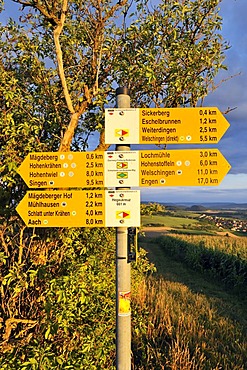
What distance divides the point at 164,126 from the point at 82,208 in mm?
1258

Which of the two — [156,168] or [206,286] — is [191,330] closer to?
[156,168]

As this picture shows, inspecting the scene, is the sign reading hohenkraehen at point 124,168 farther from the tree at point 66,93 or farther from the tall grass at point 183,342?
the tall grass at point 183,342

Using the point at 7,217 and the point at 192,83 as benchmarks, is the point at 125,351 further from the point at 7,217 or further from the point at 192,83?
the point at 192,83

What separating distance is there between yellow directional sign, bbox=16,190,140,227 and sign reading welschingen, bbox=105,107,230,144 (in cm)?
61

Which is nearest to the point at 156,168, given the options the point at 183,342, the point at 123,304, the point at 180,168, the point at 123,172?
the point at 180,168

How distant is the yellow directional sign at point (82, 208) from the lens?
3.42 m

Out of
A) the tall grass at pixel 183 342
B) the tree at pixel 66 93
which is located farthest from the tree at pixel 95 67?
the tall grass at pixel 183 342

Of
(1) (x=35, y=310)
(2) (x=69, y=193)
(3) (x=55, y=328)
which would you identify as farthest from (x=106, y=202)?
(1) (x=35, y=310)

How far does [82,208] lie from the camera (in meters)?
3.53

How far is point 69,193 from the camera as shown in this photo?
355 cm

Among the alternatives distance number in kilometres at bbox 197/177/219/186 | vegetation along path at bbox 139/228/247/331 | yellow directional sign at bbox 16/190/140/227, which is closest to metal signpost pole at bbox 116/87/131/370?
yellow directional sign at bbox 16/190/140/227

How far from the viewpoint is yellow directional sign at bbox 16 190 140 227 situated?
3.42m

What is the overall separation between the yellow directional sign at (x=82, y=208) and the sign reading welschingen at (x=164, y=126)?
615mm

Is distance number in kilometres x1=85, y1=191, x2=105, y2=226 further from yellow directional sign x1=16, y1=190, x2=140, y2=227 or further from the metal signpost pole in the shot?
the metal signpost pole
